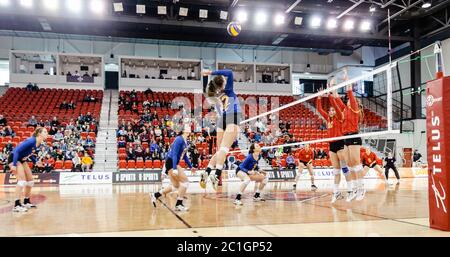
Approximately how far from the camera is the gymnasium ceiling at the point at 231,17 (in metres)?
20.1

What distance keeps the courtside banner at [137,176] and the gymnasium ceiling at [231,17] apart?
845cm

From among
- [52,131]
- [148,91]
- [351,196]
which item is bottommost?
[351,196]

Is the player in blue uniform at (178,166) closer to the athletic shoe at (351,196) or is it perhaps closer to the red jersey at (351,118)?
the red jersey at (351,118)

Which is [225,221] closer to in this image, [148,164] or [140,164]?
[148,164]

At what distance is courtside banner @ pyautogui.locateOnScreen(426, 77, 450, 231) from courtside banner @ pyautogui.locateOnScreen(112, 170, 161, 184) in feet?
47.0

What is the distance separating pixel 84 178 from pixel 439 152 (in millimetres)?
15552

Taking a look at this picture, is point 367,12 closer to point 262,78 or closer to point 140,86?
point 262,78

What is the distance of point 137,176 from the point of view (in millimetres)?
17906

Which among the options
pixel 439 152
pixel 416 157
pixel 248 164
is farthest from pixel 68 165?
pixel 416 157

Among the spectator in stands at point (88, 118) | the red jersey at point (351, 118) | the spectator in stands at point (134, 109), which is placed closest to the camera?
the red jersey at point (351, 118)

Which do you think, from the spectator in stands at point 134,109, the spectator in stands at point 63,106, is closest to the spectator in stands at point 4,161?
the spectator in stands at point 63,106

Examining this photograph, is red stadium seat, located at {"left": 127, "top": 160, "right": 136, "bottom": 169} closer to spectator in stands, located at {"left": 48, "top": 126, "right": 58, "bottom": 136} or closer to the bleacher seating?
the bleacher seating
